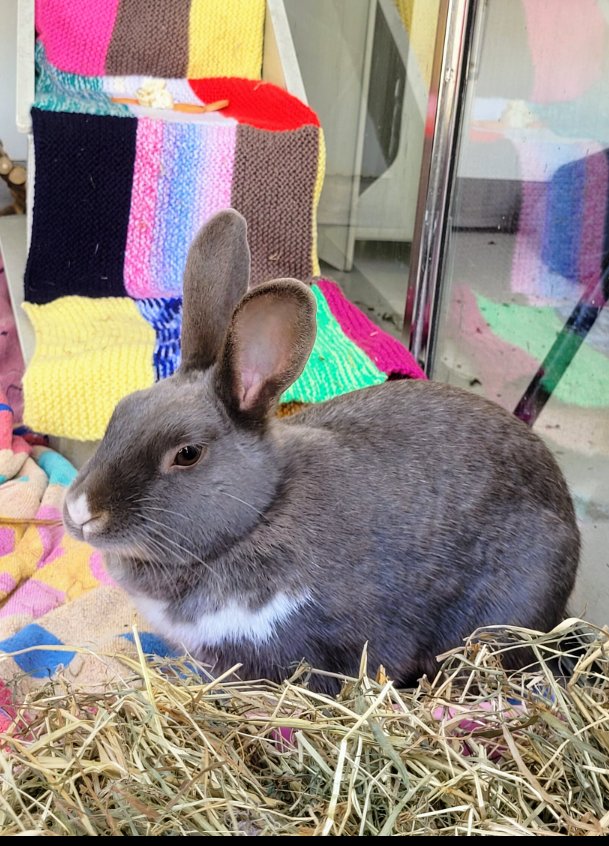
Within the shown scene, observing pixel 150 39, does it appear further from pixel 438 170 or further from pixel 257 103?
pixel 438 170

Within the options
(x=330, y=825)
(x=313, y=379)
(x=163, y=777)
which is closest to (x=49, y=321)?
(x=313, y=379)

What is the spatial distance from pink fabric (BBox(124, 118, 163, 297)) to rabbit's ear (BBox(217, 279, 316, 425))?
1293 millimetres

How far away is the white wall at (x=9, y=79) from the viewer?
345 cm

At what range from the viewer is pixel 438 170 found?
2627mm

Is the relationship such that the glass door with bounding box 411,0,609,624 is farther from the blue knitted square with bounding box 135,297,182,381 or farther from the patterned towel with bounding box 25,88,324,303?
the blue knitted square with bounding box 135,297,182,381

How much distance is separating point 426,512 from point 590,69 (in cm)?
114

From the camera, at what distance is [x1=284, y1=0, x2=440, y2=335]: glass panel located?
2.92 meters

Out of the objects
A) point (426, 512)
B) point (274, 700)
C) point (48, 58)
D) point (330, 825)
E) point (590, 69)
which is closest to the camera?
point (330, 825)

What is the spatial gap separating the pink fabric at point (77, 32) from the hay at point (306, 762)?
2.35 m

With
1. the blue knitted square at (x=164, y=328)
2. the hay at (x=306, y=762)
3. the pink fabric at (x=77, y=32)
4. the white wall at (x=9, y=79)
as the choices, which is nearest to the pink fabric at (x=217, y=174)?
the blue knitted square at (x=164, y=328)

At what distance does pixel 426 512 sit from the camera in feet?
4.55

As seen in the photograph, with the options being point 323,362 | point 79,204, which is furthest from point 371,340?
point 79,204

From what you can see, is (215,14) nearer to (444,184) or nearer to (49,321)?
(444,184)

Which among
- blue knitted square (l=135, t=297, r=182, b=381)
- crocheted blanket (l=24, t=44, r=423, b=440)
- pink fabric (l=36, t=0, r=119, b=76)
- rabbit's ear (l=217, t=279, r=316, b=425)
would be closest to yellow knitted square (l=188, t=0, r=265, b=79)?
pink fabric (l=36, t=0, r=119, b=76)
